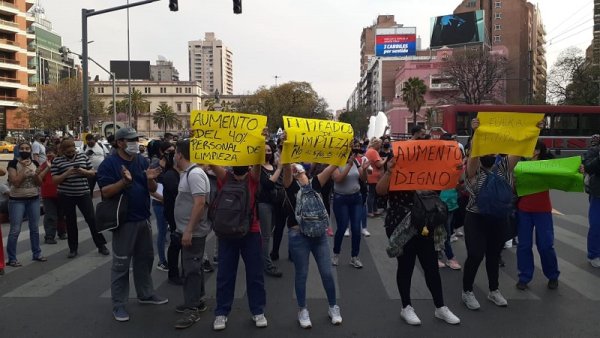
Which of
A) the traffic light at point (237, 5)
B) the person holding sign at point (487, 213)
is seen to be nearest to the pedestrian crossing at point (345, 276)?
the person holding sign at point (487, 213)

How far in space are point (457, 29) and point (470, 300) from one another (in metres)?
81.6

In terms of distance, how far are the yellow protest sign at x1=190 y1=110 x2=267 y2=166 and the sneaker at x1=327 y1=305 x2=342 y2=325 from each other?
5.30 feet

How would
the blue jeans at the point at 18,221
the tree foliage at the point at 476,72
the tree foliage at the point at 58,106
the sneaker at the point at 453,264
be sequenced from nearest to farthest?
1. the sneaker at the point at 453,264
2. the blue jeans at the point at 18,221
3. the tree foliage at the point at 58,106
4. the tree foliage at the point at 476,72

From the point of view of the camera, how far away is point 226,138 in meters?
4.65

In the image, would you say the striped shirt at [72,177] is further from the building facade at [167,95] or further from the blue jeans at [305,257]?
the building facade at [167,95]

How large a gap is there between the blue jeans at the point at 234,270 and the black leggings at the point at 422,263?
134cm

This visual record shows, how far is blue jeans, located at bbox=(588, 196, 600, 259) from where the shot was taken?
6.61 metres

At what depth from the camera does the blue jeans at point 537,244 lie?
18.6 ft

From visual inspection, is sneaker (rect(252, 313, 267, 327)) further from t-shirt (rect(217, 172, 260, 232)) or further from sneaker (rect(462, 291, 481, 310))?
sneaker (rect(462, 291, 481, 310))

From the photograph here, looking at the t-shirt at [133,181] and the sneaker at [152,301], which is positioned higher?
the t-shirt at [133,181]

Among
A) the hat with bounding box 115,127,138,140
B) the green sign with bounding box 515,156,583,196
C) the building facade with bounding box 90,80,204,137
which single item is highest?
the building facade with bounding box 90,80,204,137

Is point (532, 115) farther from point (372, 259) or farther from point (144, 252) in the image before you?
point (144, 252)

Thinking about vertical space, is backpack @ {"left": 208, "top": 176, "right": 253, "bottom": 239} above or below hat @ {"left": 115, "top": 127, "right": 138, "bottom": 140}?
below

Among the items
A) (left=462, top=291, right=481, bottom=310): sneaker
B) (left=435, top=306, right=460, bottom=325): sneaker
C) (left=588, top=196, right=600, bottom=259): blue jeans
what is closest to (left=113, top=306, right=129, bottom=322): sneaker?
(left=435, top=306, right=460, bottom=325): sneaker
